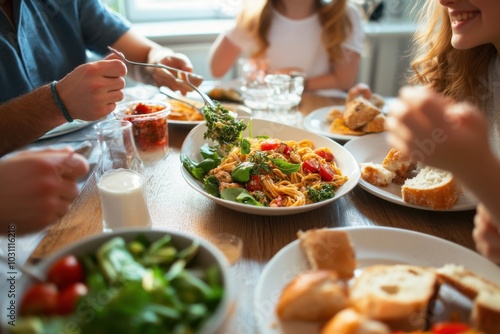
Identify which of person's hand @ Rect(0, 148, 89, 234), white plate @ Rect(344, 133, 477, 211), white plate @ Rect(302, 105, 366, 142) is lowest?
white plate @ Rect(302, 105, 366, 142)

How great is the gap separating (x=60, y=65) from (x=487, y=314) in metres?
2.14

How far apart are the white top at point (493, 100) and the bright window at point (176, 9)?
280 centimetres

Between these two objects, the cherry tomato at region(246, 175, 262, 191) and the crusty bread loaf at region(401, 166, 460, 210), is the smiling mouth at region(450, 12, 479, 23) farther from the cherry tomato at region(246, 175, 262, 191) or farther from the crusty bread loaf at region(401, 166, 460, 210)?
the cherry tomato at region(246, 175, 262, 191)

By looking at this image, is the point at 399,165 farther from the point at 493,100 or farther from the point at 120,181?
the point at 120,181

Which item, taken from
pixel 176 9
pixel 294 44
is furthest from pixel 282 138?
pixel 176 9

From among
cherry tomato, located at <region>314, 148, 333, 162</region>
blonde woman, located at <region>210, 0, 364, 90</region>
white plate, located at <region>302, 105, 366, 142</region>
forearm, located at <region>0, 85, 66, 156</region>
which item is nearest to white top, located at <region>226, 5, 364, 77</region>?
blonde woman, located at <region>210, 0, 364, 90</region>

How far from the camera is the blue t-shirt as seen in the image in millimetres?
1803

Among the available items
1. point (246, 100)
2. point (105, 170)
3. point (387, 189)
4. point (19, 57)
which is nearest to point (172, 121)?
point (246, 100)

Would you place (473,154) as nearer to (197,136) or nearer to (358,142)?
(358,142)

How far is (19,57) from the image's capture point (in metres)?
1.83

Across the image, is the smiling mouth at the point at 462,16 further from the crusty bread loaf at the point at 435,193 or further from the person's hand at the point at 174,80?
the person's hand at the point at 174,80

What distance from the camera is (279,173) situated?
53.2 inches

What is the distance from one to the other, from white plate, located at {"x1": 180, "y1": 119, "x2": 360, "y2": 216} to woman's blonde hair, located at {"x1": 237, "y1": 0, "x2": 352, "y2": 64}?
1266 mm

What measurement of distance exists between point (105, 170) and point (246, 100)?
107cm
